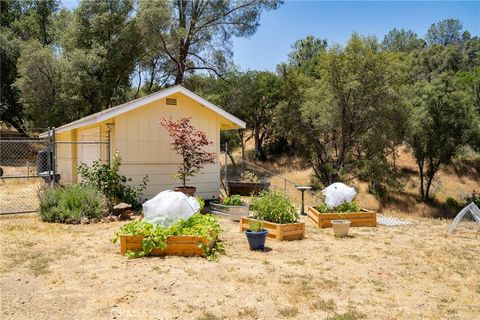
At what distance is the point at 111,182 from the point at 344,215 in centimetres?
559

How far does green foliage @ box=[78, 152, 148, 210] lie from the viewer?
9.77 m

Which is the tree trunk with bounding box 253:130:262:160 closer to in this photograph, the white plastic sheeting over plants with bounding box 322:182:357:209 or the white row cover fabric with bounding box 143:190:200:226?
the white plastic sheeting over plants with bounding box 322:182:357:209

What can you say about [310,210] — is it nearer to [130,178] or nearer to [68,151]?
[130,178]

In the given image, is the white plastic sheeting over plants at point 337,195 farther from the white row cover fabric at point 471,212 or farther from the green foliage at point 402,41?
the green foliage at point 402,41

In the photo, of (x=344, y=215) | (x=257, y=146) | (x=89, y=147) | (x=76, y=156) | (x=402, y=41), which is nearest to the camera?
(x=344, y=215)

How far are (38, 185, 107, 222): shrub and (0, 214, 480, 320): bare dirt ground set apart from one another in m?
1.14

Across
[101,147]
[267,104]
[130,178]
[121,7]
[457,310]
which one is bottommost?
[457,310]

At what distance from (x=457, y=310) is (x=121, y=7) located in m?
21.9

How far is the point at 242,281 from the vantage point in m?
5.06

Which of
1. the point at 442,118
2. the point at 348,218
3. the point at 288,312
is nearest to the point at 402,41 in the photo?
the point at 442,118

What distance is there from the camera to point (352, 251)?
7.01 meters

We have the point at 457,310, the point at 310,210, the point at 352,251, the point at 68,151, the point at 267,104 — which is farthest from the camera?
the point at 267,104

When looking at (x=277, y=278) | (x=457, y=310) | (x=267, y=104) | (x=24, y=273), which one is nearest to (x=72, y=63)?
(x=267, y=104)

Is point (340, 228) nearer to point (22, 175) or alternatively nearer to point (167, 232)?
point (167, 232)
